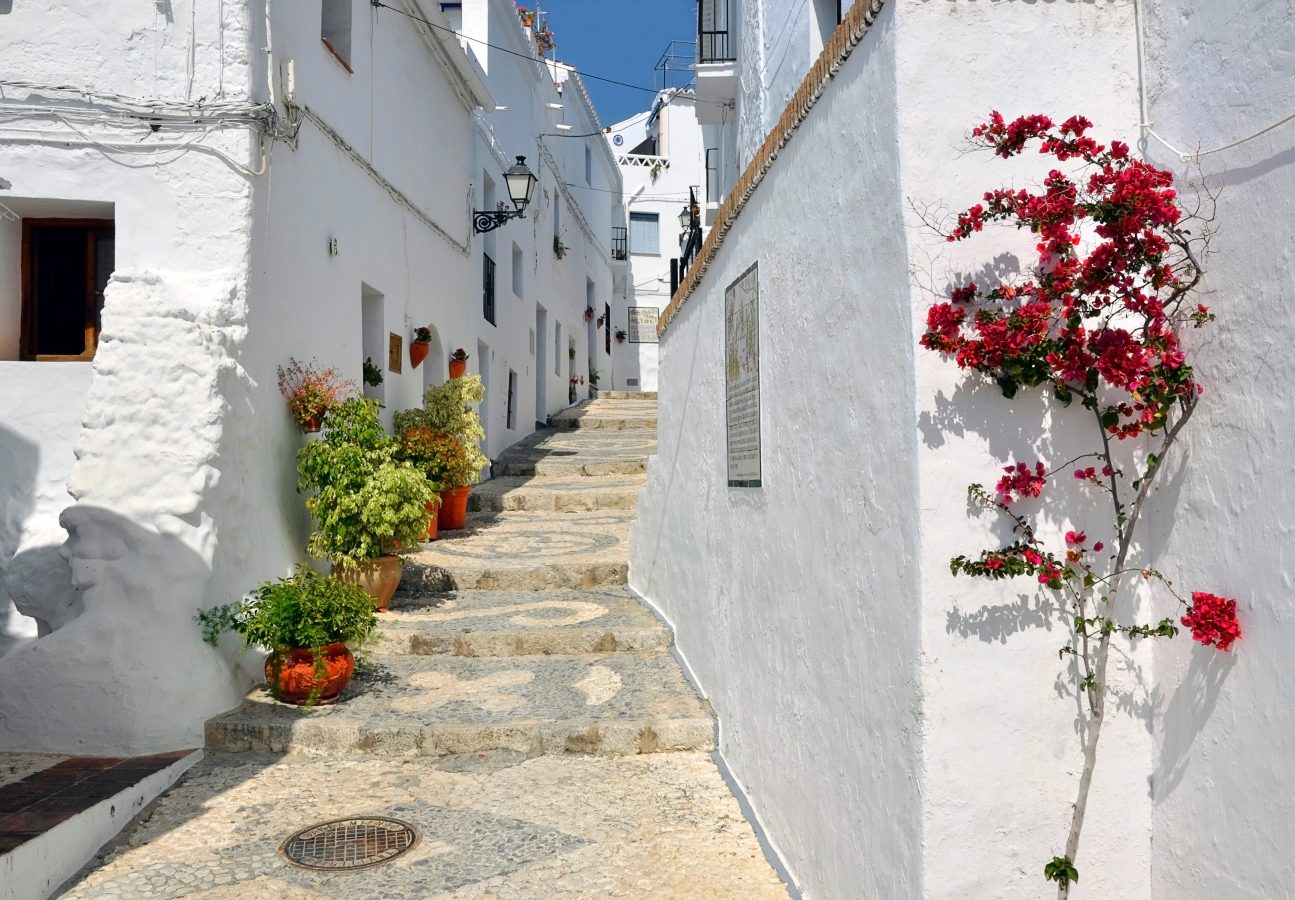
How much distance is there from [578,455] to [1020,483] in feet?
36.1

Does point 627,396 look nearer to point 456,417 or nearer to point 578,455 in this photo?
point 578,455

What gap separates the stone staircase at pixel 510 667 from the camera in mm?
5312

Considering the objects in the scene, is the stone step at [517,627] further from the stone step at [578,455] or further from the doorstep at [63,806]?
the stone step at [578,455]

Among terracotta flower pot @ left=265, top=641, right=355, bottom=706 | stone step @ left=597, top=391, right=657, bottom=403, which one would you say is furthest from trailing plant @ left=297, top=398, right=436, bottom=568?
stone step @ left=597, top=391, right=657, bottom=403

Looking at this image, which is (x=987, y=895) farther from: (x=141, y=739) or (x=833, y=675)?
(x=141, y=739)

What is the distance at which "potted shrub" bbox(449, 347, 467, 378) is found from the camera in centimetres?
1131

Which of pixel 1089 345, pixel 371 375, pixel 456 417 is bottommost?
pixel 456 417

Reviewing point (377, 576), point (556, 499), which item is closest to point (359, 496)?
point (377, 576)

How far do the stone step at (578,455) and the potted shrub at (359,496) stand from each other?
5320 millimetres

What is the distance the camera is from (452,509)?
984 centimetres

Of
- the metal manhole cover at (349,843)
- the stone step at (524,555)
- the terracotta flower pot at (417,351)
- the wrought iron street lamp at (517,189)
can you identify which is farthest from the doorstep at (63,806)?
the wrought iron street lamp at (517,189)

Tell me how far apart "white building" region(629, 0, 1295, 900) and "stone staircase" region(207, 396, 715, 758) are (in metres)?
2.09

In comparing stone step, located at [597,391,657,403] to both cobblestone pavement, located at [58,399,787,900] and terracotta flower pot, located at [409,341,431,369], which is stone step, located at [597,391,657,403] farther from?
cobblestone pavement, located at [58,399,787,900]

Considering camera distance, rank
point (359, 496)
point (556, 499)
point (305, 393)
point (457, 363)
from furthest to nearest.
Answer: point (457, 363) → point (556, 499) → point (305, 393) → point (359, 496)
